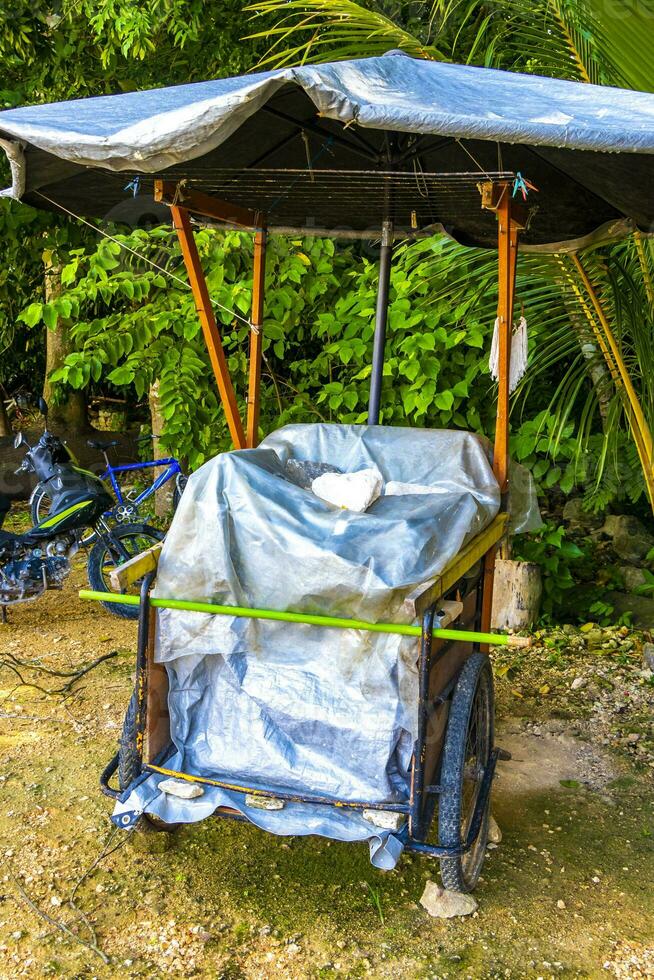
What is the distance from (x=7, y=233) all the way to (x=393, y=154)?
3.58m

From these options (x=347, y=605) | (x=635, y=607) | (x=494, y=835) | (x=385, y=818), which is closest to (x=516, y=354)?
(x=347, y=605)

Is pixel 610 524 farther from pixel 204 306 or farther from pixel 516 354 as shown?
pixel 204 306

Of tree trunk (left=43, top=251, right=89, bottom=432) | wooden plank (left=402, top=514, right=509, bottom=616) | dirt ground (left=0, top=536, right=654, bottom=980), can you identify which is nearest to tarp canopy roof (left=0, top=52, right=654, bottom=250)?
wooden plank (left=402, top=514, right=509, bottom=616)

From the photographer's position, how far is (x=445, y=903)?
2709mm

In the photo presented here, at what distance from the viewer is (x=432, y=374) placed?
5.08m

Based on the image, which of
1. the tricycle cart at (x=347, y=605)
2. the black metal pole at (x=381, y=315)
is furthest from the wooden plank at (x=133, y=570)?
the black metal pole at (x=381, y=315)

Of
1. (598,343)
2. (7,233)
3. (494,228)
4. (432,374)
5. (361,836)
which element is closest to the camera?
(361,836)

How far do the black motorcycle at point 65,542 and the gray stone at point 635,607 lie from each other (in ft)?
9.52

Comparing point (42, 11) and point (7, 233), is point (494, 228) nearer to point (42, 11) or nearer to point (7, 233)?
point (42, 11)

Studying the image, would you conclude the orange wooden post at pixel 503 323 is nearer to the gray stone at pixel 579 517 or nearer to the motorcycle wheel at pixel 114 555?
the motorcycle wheel at pixel 114 555

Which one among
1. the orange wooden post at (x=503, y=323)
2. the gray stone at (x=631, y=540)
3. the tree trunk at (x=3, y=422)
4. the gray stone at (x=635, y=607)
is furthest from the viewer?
the tree trunk at (x=3, y=422)

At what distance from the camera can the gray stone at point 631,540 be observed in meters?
5.93

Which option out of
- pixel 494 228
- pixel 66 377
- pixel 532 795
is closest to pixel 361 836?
pixel 532 795

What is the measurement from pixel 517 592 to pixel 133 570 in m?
3.14
